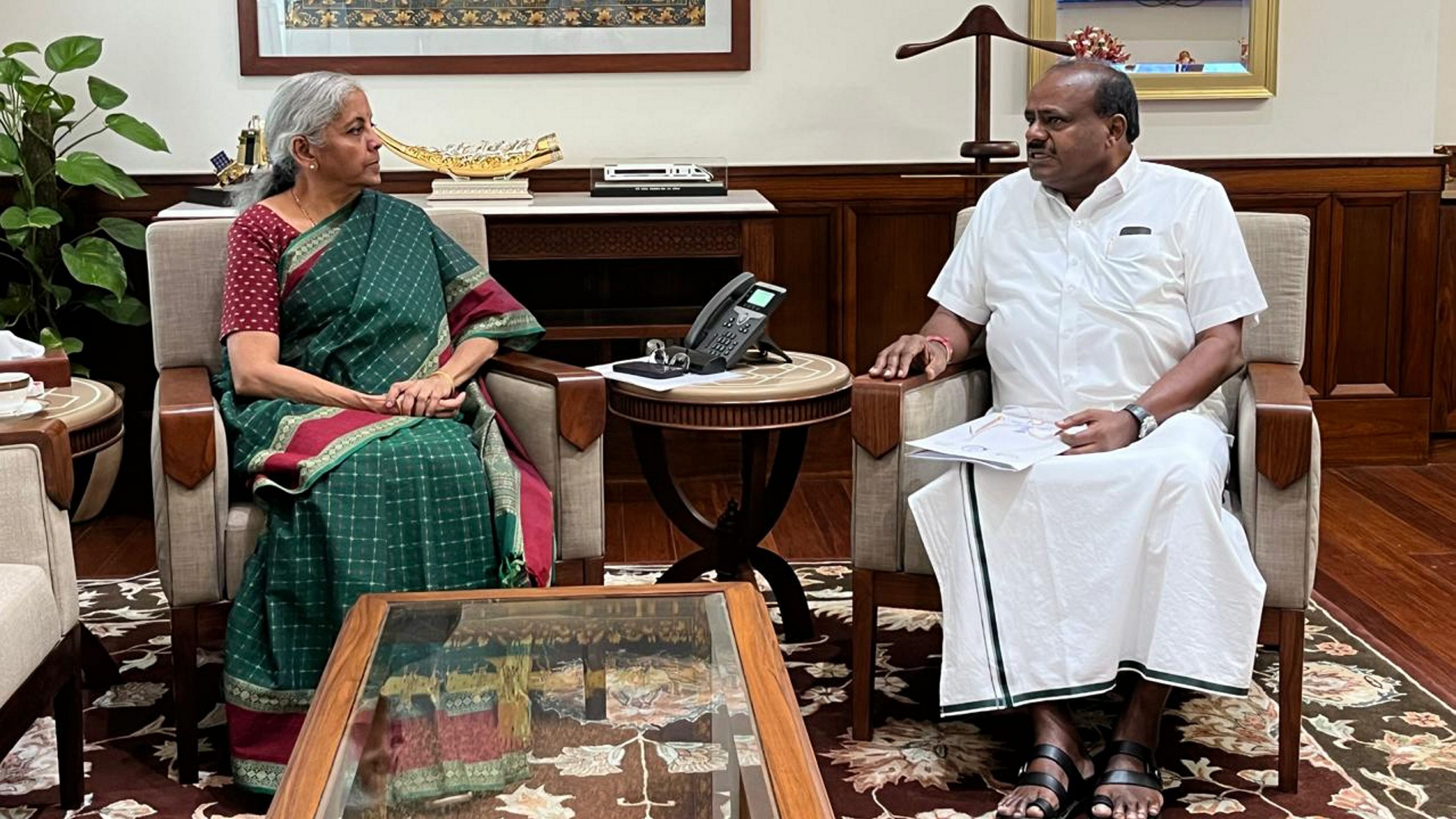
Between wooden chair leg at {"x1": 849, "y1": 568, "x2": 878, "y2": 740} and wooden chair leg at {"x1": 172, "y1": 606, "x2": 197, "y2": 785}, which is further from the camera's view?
wooden chair leg at {"x1": 849, "y1": 568, "x2": 878, "y2": 740}

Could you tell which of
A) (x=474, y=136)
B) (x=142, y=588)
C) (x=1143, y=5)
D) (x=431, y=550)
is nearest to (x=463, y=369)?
(x=431, y=550)

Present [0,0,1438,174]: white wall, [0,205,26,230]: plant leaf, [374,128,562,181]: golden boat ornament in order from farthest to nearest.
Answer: [0,0,1438,174]: white wall < [374,128,562,181]: golden boat ornament < [0,205,26,230]: plant leaf

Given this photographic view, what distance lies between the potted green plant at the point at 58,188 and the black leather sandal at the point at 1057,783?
104 inches

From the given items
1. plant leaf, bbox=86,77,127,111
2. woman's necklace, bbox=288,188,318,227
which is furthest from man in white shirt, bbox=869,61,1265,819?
plant leaf, bbox=86,77,127,111

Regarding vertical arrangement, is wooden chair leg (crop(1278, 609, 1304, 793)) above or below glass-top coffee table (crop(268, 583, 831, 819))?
below

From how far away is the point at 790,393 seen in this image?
304cm

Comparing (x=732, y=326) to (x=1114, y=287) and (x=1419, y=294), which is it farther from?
(x=1419, y=294)

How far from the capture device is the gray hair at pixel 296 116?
10.0ft

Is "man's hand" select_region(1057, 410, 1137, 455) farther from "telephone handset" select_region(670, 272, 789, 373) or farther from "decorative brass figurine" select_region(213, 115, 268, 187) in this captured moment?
"decorative brass figurine" select_region(213, 115, 268, 187)

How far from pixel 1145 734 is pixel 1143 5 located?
8.76 feet

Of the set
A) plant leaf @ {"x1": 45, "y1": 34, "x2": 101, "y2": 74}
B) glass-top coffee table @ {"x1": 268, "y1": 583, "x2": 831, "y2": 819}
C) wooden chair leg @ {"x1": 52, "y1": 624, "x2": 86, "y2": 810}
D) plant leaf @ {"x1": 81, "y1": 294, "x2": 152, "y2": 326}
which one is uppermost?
plant leaf @ {"x1": 45, "y1": 34, "x2": 101, "y2": 74}

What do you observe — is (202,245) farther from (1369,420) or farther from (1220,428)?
(1369,420)

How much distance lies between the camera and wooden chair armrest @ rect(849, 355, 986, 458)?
289cm

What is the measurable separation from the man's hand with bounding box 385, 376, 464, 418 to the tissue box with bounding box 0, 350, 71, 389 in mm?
586
